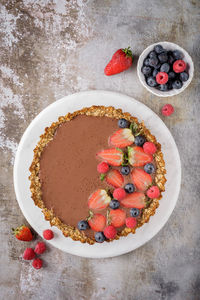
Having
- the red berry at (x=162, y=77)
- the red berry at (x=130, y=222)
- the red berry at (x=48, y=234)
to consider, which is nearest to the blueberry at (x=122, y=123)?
the red berry at (x=162, y=77)

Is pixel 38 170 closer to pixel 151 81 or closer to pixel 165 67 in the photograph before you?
pixel 151 81

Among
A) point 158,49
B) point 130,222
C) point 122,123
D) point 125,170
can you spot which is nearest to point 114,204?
point 130,222

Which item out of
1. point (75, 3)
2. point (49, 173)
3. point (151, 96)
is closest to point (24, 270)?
point (49, 173)

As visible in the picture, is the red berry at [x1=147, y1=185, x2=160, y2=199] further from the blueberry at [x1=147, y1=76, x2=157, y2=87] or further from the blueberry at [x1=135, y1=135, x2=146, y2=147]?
the blueberry at [x1=147, y1=76, x2=157, y2=87]

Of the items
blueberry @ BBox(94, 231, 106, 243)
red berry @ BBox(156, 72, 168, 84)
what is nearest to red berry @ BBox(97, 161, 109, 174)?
blueberry @ BBox(94, 231, 106, 243)

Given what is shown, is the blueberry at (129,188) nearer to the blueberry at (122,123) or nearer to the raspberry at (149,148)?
the raspberry at (149,148)
